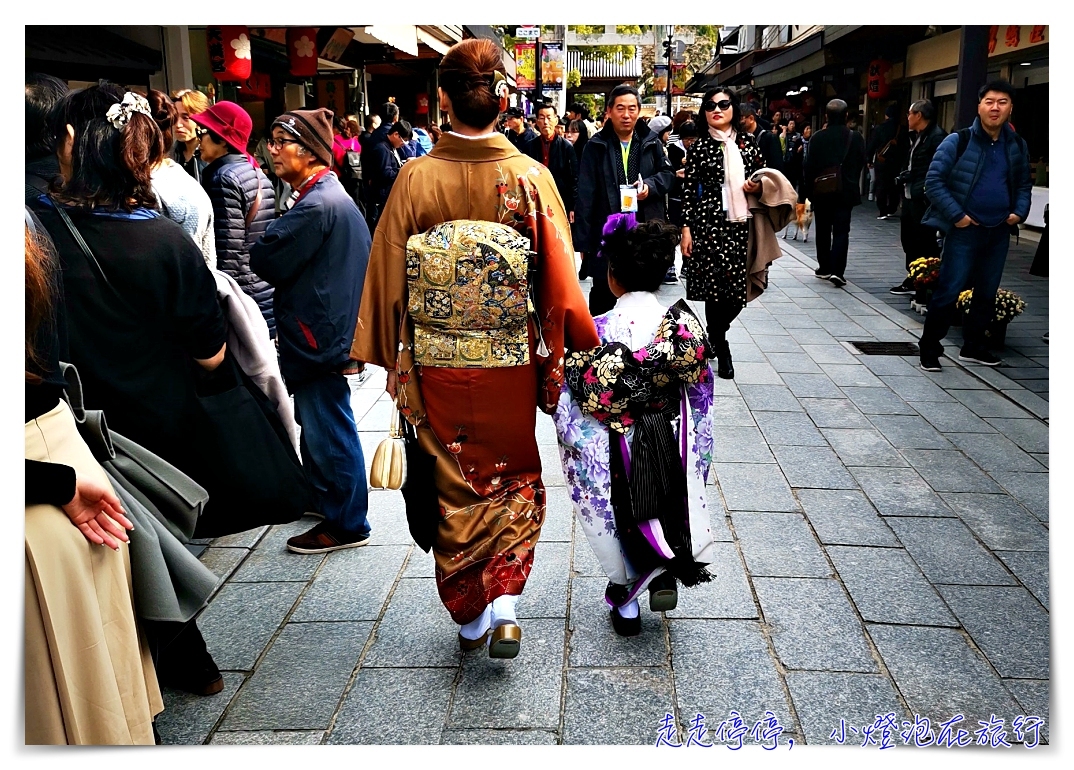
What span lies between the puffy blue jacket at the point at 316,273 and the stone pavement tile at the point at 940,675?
216cm

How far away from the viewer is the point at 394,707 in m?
2.81

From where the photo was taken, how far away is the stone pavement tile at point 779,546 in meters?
3.67

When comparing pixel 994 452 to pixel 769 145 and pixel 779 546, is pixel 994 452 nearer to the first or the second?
pixel 779 546

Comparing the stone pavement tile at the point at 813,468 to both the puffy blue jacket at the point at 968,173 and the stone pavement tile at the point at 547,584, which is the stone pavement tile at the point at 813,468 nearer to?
the stone pavement tile at the point at 547,584

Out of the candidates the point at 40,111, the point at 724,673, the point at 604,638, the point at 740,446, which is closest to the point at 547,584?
the point at 604,638

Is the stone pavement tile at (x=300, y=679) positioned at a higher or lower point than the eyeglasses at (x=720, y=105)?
lower

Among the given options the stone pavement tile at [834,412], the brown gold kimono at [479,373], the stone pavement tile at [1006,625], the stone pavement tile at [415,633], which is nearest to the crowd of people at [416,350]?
the brown gold kimono at [479,373]

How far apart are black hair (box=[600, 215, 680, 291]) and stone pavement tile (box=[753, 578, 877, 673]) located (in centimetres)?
120

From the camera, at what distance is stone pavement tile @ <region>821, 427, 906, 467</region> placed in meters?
4.87

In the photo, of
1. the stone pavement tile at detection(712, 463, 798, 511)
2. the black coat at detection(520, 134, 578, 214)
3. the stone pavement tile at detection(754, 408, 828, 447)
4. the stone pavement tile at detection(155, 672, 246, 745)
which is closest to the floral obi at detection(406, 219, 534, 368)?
the stone pavement tile at detection(155, 672, 246, 745)

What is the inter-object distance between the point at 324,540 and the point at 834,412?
125 inches

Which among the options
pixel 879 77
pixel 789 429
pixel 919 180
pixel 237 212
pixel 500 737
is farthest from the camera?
pixel 879 77

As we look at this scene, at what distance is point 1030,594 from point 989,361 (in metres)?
3.63

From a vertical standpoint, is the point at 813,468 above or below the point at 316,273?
below
